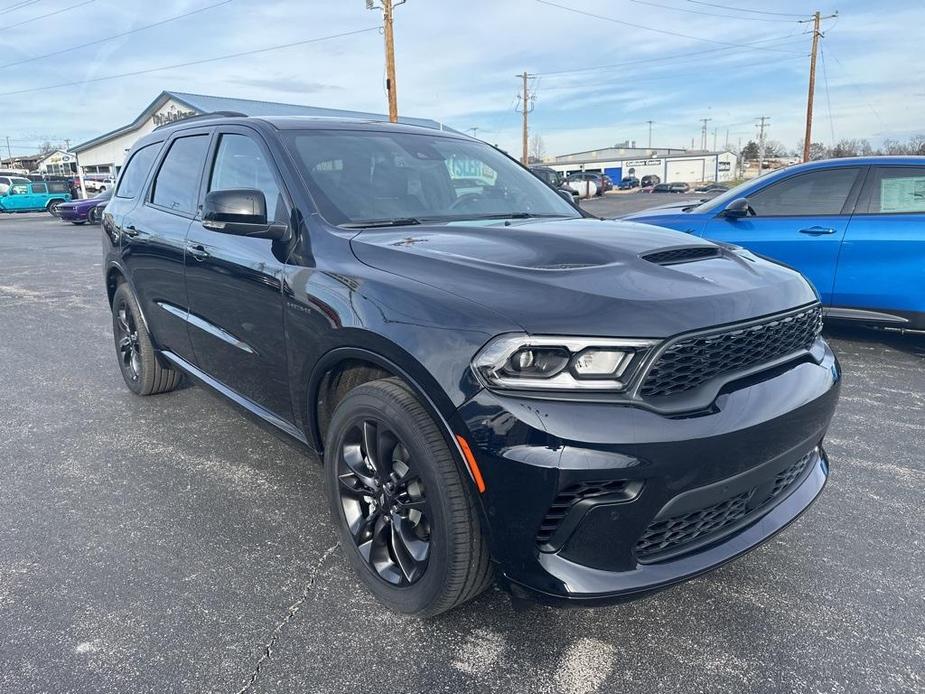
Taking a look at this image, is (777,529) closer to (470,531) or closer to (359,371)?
(470,531)

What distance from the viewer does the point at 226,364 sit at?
11.0 ft

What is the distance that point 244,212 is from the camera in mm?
2738

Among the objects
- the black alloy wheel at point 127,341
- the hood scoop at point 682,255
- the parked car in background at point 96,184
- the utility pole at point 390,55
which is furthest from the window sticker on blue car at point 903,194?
the parked car in background at point 96,184

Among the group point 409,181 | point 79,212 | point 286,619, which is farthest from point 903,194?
point 79,212

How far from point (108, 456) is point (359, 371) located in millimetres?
2129

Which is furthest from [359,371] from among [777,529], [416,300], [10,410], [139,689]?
[10,410]

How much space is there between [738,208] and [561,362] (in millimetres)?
4652

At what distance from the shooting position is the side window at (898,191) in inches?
209

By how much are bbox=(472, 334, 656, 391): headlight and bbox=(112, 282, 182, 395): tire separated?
3.13 meters

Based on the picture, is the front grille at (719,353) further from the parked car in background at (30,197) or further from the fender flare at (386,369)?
the parked car in background at (30,197)

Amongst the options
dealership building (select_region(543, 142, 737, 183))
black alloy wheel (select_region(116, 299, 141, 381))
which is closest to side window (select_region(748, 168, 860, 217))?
black alloy wheel (select_region(116, 299, 141, 381))

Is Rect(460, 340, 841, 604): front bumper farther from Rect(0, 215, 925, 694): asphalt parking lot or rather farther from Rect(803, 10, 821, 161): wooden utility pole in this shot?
Rect(803, 10, 821, 161): wooden utility pole

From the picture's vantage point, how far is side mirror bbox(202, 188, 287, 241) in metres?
2.73

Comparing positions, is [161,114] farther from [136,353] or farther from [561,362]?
[561,362]
